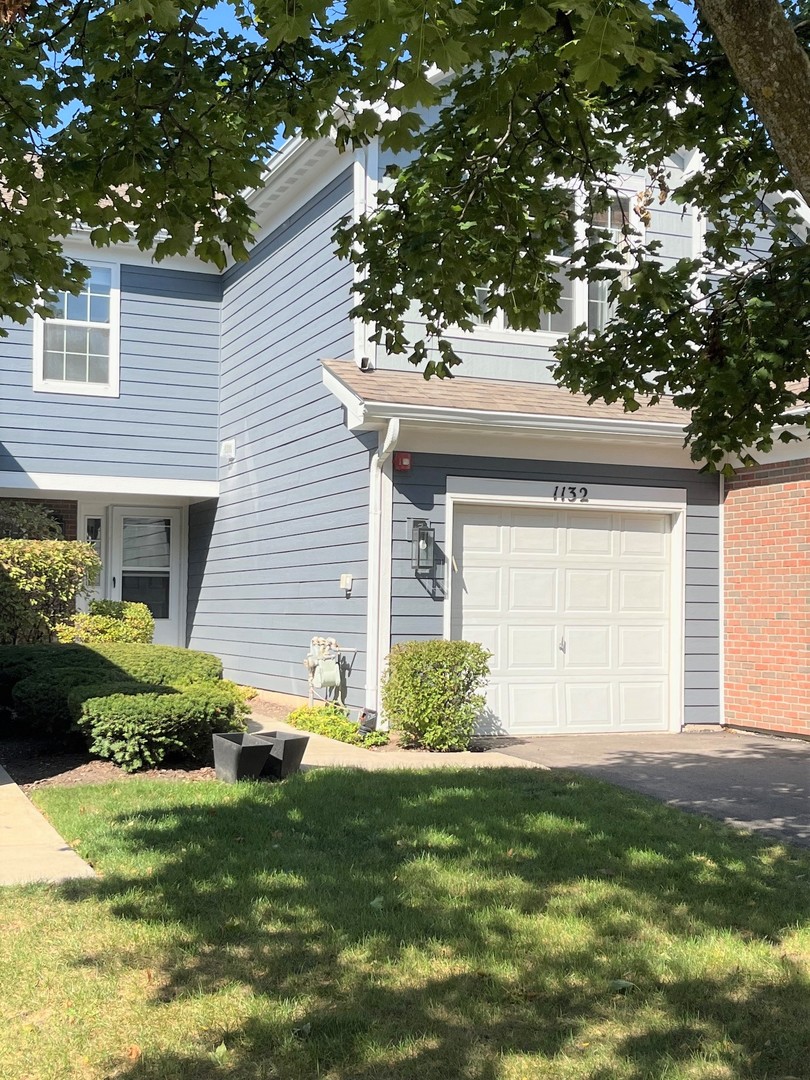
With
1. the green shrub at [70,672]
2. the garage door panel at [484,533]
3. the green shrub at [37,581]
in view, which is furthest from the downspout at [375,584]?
the green shrub at [37,581]

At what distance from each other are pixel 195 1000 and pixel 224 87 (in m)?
4.56

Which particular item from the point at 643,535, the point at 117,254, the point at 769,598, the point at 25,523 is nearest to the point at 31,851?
the point at 643,535

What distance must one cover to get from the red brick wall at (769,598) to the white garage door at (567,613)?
29.5 inches

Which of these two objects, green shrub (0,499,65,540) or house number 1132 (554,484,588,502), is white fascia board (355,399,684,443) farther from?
green shrub (0,499,65,540)

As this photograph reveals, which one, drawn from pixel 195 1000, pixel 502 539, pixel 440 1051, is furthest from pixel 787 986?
pixel 502 539

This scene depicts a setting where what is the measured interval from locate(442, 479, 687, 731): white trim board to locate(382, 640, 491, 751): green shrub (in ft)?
2.57

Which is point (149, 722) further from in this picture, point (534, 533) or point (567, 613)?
point (567, 613)

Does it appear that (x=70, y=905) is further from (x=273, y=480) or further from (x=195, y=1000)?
(x=273, y=480)

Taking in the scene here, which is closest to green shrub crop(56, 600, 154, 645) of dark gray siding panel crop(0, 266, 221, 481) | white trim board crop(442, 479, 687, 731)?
dark gray siding panel crop(0, 266, 221, 481)

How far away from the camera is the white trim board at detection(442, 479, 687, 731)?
35.9ft

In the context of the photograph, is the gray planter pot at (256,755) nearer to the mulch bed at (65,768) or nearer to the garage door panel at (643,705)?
the mulch bed at (65,768)

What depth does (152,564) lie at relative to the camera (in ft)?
55.1

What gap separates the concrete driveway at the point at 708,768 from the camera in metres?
7.48

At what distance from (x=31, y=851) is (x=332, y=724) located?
197 inches
